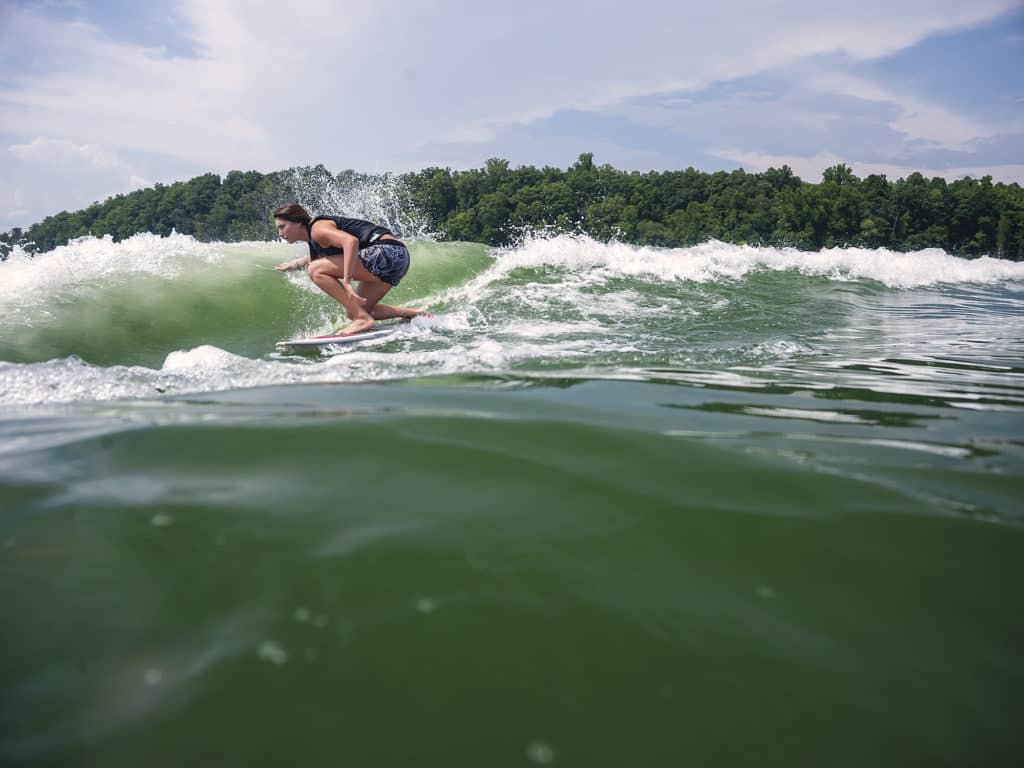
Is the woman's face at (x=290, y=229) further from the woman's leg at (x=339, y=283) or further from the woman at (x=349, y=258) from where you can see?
the woman's leg at (x=339, y=283)

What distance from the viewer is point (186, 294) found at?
301 inches

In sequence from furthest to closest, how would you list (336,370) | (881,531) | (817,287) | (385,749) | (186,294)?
(817,287) → (186,294) → (336,370) → (881,531) → (385,749)

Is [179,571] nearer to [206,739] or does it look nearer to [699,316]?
[206,739]

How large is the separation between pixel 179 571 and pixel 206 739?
1.39ft

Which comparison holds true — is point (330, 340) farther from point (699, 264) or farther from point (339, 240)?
point (699, 264)

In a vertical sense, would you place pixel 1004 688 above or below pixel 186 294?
below

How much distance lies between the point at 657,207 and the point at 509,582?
82.1 meters

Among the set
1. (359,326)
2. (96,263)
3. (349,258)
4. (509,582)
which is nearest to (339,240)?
(349,258)

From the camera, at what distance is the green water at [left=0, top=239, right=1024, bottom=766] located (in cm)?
77

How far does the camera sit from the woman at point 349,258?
5.73 metres

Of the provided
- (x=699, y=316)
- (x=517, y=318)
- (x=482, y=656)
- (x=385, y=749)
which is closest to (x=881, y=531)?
(x=482, y=656)

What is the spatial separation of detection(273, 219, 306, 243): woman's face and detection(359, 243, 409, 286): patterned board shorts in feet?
2.12

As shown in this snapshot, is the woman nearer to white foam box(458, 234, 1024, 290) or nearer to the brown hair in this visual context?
the brown hair

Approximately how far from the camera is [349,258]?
5.74 meters
